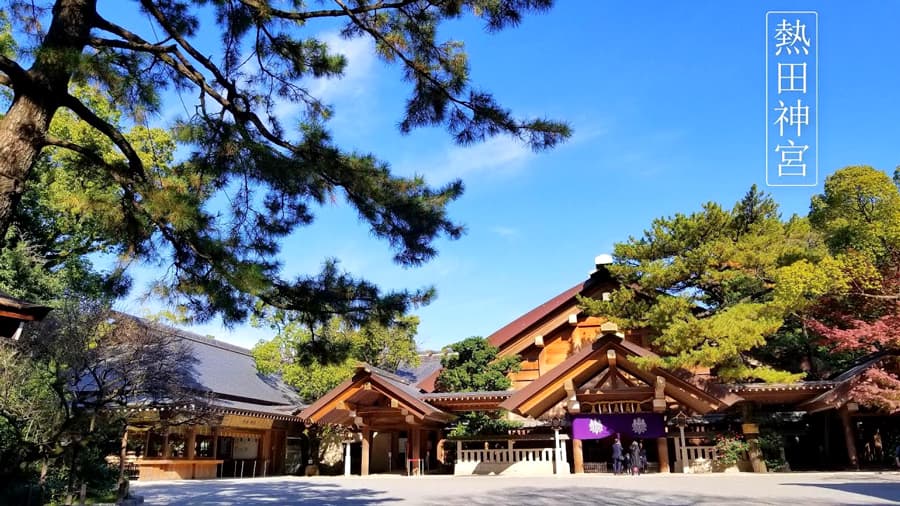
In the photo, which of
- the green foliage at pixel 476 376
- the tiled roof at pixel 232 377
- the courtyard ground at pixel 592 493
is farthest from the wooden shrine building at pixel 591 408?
the tiled roof at pixel 232 377

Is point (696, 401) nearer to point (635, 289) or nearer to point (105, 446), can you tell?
point (635, 289)

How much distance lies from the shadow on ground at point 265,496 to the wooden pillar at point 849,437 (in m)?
11.5

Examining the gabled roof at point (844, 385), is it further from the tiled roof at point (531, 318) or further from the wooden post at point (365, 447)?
the wooden post at point (365, 447)

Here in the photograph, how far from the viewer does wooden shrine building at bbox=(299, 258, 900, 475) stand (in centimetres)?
1477

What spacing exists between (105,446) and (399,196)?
11.7 metres

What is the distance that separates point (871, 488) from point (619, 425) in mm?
5965

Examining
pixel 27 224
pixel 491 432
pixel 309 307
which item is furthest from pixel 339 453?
pixel 309 307

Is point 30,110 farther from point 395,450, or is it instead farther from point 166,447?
point 395,450

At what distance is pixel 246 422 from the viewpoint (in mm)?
19156

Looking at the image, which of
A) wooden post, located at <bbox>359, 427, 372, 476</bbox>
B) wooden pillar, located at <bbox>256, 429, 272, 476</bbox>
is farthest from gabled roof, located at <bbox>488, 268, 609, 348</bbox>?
wooden pillar, located at <bbox>256, 429, 272, 476</bbox>

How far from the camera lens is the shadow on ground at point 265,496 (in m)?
9.69

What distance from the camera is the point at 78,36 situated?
4930 millimetres

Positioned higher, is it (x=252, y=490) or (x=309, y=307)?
(x=309, y=307)

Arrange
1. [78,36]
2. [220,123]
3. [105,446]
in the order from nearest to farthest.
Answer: [78,36] < [220,123] < [105,446]
